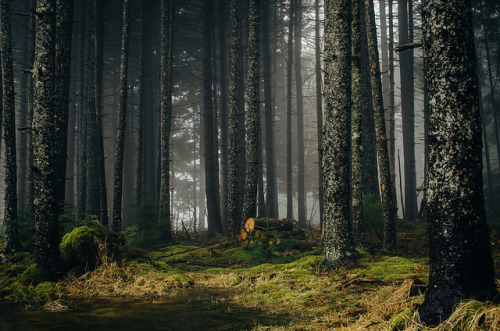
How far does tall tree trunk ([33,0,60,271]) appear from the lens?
7.85m

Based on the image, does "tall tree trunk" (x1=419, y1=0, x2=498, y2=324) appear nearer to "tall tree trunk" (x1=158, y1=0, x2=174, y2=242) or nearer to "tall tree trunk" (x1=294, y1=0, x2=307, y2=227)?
"tall tree trunk" (x1=158, y1=0, x2=174, y2=242)

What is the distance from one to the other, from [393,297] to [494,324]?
5.33 feet

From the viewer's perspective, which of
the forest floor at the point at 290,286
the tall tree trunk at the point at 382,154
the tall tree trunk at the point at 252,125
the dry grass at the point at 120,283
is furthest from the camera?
the tall tree trunk at the point at 252,125

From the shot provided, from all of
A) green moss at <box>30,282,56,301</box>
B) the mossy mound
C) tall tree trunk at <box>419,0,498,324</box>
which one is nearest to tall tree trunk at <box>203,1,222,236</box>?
the mossy mound

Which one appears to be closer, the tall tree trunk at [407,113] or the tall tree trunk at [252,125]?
the tall tree trunk at [252,125]

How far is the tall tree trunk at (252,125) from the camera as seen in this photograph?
46.6 ft

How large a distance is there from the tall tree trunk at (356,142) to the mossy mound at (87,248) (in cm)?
675

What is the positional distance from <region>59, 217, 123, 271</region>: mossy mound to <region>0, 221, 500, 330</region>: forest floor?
0.25m

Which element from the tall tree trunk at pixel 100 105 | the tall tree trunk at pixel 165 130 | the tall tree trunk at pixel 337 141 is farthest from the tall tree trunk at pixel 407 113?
the tall tree trunk at pixel 100 105

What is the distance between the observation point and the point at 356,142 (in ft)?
33.8

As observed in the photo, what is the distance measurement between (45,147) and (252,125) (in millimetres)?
8160

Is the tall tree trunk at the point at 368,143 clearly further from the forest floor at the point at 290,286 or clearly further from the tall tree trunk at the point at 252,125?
the tall tree trunk at the point at 252,125

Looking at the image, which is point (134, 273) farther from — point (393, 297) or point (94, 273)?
point (393, 297)

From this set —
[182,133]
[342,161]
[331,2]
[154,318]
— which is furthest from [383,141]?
[182,133]
